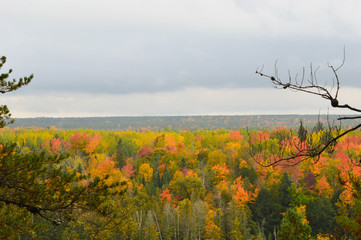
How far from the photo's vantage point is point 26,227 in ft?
40.5

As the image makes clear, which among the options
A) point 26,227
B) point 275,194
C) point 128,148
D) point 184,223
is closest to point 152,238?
point 184,223

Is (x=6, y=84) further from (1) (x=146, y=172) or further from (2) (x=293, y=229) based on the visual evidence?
(1) (x=146, y=172)

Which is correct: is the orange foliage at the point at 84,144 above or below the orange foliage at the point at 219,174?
above

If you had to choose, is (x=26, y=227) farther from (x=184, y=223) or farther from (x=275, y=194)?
(x=275, y=194)

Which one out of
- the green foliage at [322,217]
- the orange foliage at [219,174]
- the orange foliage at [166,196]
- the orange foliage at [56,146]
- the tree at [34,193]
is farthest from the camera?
the orange foliage at [56,146]

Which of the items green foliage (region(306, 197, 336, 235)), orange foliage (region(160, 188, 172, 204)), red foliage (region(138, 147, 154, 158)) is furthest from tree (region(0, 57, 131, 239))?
red foliage (region(138, 147, 154, 158))

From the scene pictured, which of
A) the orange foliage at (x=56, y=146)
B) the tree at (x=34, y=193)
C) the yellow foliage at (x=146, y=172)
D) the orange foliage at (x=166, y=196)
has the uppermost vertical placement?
the tree at (x=34, y=193)

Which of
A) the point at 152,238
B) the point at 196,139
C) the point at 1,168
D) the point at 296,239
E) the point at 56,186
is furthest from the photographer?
the point at 196,139

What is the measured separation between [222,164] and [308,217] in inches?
1005

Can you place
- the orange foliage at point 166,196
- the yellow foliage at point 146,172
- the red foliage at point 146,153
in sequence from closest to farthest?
the orange foliage at point 166,196 < the yellow foliage at point 146,172 < the red foliage at point 146,153

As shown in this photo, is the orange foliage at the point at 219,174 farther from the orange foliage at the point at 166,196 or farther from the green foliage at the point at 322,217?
the green foliage at the point at 322,217

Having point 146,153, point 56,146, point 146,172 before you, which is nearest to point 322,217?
point 146,172

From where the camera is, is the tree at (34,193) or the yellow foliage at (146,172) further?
the yellow foliage at (146,172)

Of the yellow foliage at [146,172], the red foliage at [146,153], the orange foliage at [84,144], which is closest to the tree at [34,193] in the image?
the yellow foliage at [146,172]
